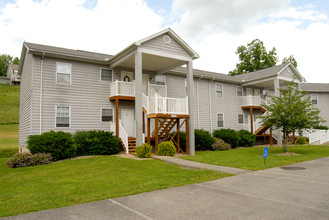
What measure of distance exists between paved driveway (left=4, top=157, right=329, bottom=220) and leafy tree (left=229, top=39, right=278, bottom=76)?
38145 mm

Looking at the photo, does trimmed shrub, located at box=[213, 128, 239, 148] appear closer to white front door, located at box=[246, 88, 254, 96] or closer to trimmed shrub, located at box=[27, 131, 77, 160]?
white front door, located at box=[246, 88, 254, 96]

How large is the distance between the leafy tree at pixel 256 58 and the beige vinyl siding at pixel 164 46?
30199 mm

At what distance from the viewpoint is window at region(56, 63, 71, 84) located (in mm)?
16109

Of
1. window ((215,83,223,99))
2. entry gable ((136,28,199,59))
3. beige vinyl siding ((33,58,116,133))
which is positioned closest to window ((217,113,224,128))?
window ((215,83,223,99))

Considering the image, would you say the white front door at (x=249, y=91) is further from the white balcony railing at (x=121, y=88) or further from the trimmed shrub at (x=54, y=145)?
the trimmed shrub at (x=54, y=145)

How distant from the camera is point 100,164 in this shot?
11.9 m

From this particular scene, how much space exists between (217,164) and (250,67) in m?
35.6

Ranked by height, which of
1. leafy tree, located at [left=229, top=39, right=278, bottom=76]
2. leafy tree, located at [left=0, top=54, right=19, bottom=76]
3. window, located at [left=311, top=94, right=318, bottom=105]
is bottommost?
window, located at [left=311, top=94, right=318, bottom=105]

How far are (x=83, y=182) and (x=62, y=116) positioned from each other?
8724mm

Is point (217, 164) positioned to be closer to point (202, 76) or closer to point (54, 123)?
point (54, 123)

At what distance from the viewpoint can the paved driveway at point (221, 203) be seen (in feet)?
16.6

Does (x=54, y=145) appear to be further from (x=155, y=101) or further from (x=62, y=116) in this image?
(x=155, y=101)

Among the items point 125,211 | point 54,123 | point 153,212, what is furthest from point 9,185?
point 54,123

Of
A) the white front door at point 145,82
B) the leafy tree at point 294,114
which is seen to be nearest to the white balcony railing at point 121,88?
the white front door at point 145,82
